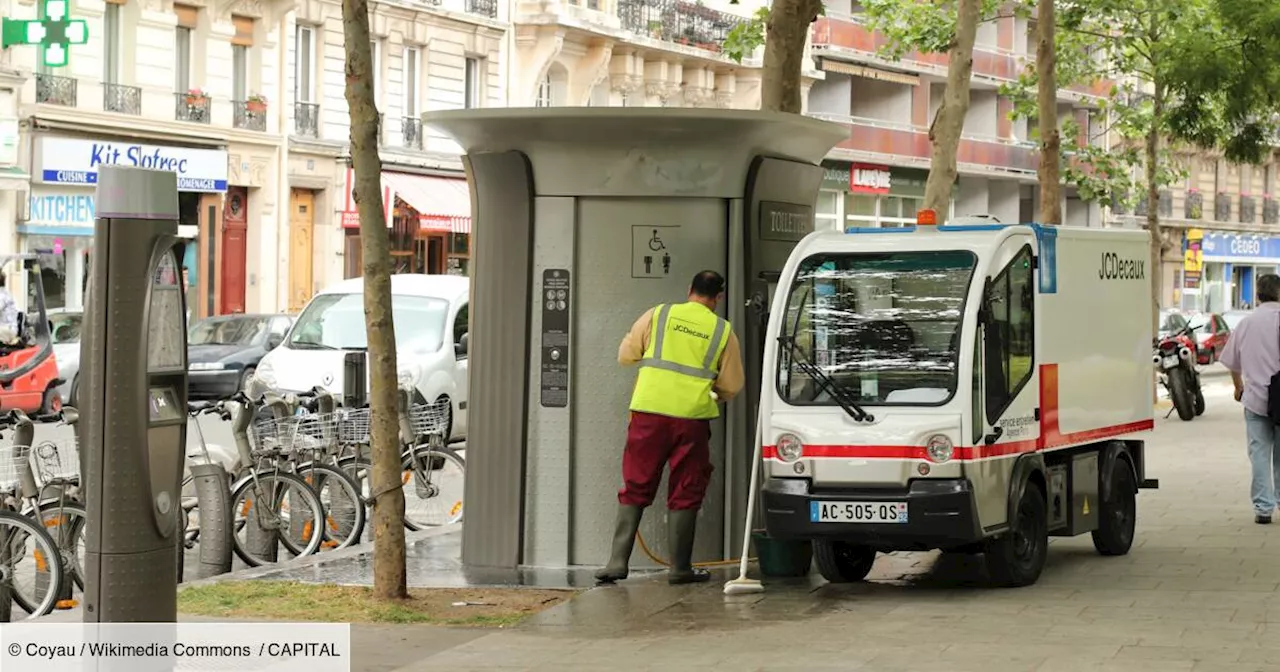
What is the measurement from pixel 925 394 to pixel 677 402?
1.33 metres

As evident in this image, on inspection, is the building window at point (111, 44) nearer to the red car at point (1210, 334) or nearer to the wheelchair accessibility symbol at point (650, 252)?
the wheelchair accessibility symbol at point (650, 252)

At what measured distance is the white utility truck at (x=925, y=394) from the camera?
11266 millimetres

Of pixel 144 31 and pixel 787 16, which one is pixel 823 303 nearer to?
pixel 787 16

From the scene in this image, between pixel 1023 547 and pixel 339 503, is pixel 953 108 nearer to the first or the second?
pixel 339 503

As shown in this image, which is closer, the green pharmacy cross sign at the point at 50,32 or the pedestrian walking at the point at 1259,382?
the pedestrian walking at the point at 1259,382

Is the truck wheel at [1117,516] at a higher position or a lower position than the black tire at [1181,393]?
lower

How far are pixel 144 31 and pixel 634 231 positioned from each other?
27164 millimetres

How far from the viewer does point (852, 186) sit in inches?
2406

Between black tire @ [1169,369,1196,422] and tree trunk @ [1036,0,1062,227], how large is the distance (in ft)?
13.2

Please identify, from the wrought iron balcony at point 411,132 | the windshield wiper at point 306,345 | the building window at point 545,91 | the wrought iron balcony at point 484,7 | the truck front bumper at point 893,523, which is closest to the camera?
the truck front bumper at point 893,523

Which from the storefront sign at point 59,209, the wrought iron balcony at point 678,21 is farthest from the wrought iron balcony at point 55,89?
the wrought iron balcony at point 678,21

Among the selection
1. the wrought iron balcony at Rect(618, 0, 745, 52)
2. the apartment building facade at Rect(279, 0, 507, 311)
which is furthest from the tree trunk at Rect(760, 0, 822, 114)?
the wrought iron balcony at Rect(618, 0, 745, 52)

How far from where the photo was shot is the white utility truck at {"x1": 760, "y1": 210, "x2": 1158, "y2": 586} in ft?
37.0

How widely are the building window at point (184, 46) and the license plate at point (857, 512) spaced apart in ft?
96.6
